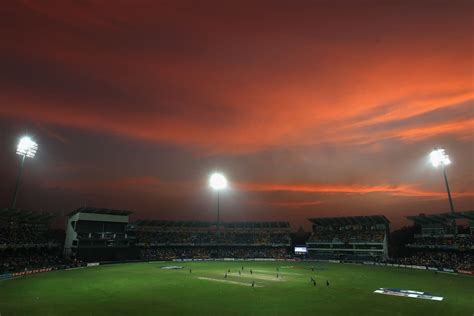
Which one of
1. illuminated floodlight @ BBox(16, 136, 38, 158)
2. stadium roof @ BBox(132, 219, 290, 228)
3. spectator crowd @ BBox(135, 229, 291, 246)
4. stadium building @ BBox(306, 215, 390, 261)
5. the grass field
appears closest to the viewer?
the grass field

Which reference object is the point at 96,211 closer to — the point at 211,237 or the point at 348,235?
the point at 211,237

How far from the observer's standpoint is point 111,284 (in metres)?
48.8

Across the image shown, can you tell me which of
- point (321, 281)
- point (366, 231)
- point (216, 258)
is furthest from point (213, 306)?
point (366, 231)

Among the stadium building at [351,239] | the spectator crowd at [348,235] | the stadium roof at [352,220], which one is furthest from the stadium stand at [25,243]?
the stadium roof at [352,220]

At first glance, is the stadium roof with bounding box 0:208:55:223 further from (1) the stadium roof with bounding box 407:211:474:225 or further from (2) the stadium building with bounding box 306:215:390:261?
(1) the stadium roof with bounding box 407:211:474:225

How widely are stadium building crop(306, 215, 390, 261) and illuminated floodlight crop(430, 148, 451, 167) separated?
2876cm

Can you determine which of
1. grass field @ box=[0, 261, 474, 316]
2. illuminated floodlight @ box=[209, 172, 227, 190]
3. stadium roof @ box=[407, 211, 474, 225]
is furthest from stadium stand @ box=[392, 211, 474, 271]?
illuminated floodlight @ box=[209, 172, 227, 190]

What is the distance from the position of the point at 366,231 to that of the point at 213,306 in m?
84.6

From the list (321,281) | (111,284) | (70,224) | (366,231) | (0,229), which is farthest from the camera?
(366,231)

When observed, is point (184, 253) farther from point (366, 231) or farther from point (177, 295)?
point (177, 295)

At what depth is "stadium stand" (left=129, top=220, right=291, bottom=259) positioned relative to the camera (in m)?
108

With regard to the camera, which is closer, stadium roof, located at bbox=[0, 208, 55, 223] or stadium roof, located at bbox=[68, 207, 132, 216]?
stadium roof, located at bbox=[0, 208, 55, 223]

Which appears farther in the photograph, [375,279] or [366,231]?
[366,231]

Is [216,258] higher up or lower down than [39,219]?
lower down
